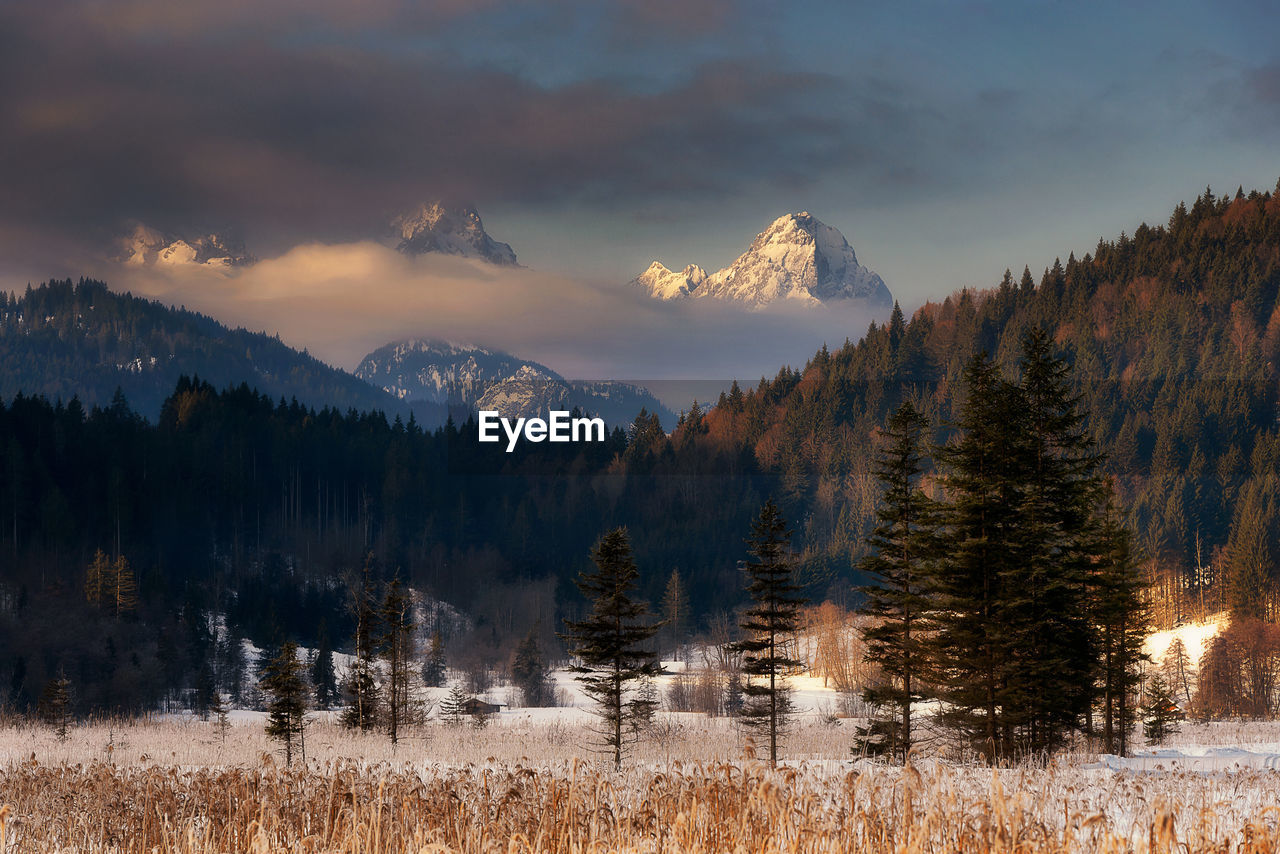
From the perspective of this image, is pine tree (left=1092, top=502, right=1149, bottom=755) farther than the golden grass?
Yes

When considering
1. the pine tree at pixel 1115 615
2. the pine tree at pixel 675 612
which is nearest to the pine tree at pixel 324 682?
the pine tree at pixel 675 612

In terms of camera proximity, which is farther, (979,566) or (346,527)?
(346,527)

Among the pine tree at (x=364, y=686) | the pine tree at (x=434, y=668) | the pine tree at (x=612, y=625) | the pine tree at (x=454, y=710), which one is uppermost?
the pine tree at (x=612, y=625)

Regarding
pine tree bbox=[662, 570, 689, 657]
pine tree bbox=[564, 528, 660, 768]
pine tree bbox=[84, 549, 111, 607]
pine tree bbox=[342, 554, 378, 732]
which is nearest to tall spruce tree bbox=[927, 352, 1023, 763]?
pine tree bbox=[564, 528, 660, 768]

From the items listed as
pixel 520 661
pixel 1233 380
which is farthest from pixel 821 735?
pixel 1233 380

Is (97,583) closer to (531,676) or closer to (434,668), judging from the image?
(434,668)

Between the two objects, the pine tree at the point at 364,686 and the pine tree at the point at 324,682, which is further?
the pine tree at the point at 324,682

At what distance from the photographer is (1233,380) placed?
185500mm

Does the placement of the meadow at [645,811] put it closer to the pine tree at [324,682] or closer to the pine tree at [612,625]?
the pine tree at [612,625]

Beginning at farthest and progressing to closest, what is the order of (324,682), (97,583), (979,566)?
(97,583) → (324,682) → (979,566)

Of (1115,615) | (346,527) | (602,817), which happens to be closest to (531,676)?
(1115,615)

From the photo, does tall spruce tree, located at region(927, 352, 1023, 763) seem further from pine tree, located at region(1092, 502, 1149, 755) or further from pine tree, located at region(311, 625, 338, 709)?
pine tree, located at region(311, 625, 338, 709)

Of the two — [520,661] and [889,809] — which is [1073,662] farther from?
[520,661]

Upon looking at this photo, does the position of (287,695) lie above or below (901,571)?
below
